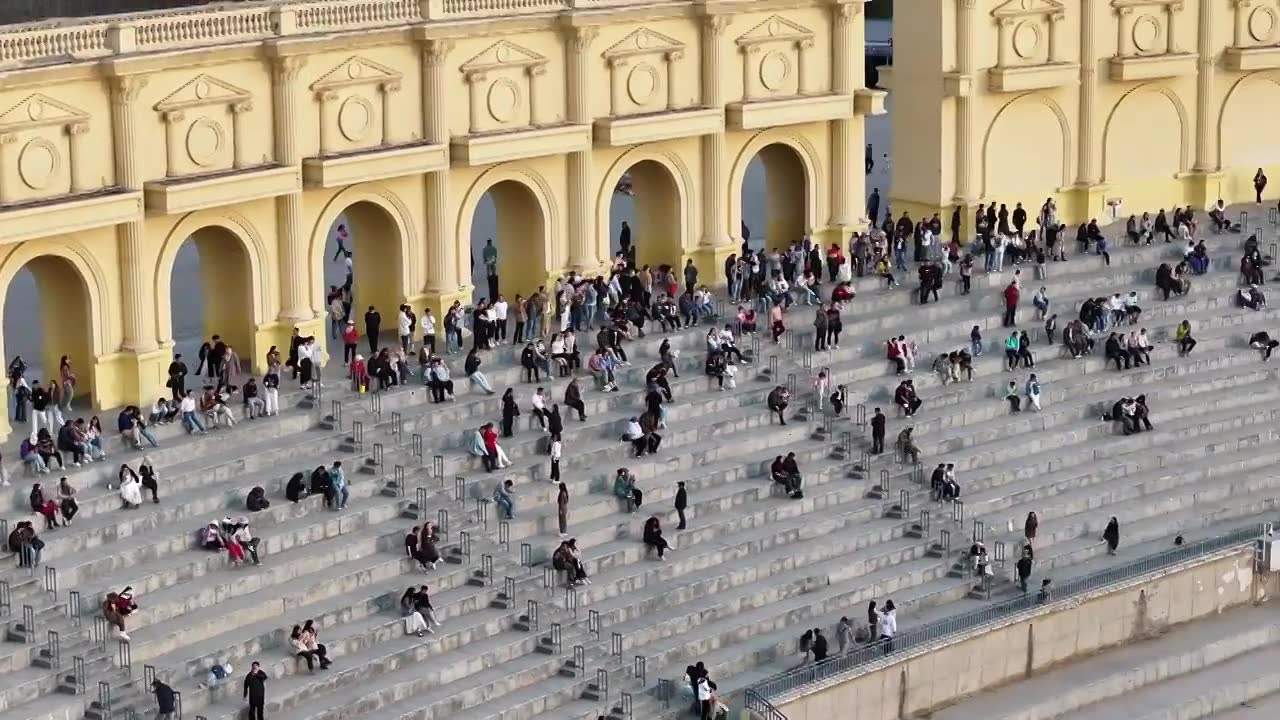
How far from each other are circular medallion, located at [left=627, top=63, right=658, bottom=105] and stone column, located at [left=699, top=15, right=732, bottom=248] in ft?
4.70

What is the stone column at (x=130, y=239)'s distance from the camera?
200 ft

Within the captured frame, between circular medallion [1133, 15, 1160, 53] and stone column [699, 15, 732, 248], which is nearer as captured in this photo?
stone column [699, 15, 732, 248]

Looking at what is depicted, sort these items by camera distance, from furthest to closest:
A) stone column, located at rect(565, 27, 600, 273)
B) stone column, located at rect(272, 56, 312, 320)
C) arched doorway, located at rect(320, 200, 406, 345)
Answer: stone column, located at rect(565, 27, 600, 273), arched doorway, located at rect(320, 200, 406, 345), stone column, located at rect(272, 56, 312, 320)

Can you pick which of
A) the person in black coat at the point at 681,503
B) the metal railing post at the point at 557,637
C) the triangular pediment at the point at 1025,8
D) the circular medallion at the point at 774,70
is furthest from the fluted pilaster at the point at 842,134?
the metal railing post at the point at 557,637

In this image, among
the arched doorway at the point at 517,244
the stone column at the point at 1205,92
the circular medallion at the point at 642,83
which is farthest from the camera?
the stone column at the point at 1205,92

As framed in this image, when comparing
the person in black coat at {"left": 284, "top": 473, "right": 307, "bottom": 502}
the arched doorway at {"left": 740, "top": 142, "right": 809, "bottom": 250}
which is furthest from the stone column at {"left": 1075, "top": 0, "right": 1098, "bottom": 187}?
the person in black coat at {"left": 284, "top": 473, "right": 307, "bottom": 502}

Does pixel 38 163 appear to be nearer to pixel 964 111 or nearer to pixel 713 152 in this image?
pixel 713 152

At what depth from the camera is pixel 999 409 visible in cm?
6969

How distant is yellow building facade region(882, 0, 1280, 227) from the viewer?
7781 cm

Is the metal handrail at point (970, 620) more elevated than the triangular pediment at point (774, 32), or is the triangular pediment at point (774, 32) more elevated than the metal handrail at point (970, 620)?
the triangular pediment at point (774, 32)

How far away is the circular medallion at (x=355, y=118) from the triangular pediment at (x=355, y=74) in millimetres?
408

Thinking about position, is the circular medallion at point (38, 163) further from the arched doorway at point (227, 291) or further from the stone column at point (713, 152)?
the stone column at point (713, 152)

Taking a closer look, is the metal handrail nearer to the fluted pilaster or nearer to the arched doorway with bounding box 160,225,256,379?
the fluted pilaster

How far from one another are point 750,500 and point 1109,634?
7.96m
